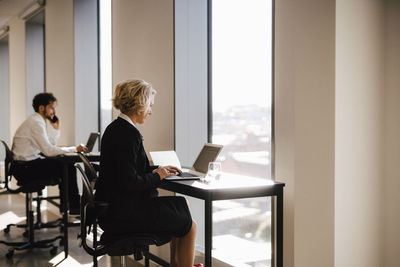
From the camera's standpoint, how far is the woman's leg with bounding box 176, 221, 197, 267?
2.70 metres

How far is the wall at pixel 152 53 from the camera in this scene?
3.87m

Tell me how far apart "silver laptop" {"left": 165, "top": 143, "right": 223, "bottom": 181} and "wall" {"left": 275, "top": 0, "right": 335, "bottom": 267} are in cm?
40

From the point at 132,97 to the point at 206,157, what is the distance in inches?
25.2

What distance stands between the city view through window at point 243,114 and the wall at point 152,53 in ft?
1.27

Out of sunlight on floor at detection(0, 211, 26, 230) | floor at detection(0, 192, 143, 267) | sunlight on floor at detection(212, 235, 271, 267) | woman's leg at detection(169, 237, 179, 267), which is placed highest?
woman's leg at detection(169, 237, 179, 267)

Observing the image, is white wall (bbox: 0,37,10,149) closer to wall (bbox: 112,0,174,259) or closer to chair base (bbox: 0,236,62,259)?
chair base (bbox: 0,236,62,259)

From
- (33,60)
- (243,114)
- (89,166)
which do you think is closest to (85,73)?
(33,60)

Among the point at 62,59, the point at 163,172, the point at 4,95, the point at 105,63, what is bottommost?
the point at 163,172

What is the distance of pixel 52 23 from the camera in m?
6.36

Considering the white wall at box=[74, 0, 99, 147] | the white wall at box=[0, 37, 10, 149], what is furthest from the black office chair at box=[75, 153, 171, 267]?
the white wall at box=[0, 37, 10, 149]

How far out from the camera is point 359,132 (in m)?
2.48

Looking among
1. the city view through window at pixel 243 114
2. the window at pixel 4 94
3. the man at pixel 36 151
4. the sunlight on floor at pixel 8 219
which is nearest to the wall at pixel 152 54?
the city view through window at pixel 243 114

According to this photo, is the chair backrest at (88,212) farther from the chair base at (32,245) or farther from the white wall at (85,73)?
the white wall at (85,73)

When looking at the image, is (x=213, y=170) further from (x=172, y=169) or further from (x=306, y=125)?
(x=306, y=125)
